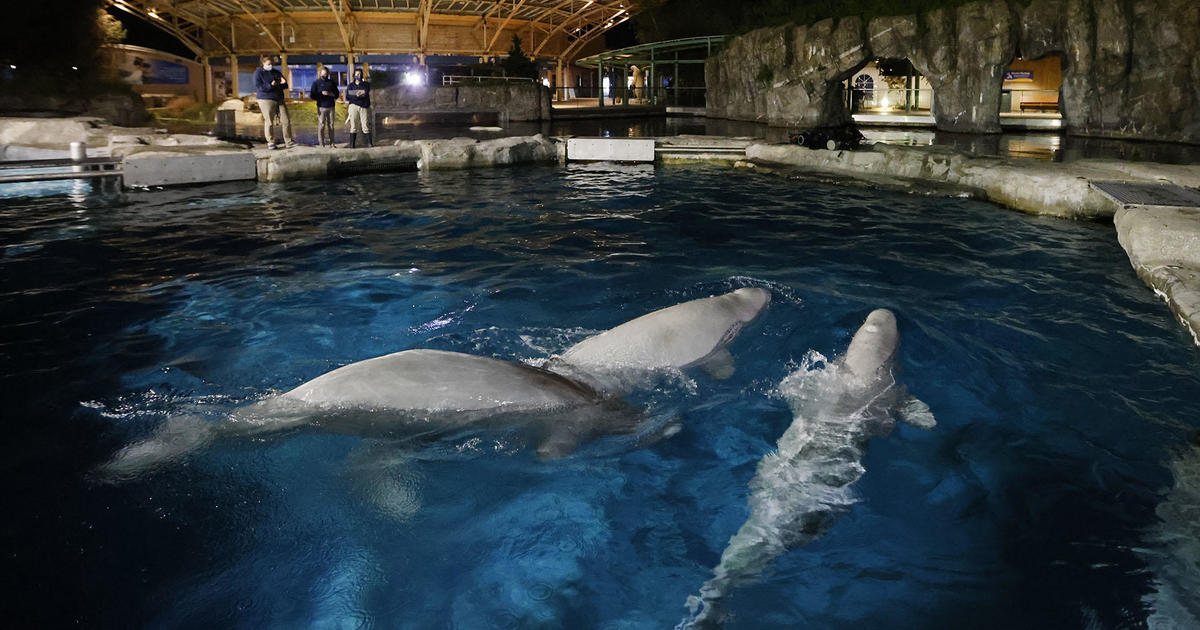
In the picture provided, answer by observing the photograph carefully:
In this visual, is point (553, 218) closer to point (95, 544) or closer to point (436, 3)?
point (95, 544)

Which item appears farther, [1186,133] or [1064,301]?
[1186,133]

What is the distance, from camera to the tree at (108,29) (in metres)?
27.8

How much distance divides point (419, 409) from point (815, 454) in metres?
1.81

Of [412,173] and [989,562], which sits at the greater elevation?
[412,173]

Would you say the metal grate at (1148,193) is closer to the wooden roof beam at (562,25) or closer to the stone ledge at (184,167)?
the stone ledge at (184,167)

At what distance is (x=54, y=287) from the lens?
6.73 m

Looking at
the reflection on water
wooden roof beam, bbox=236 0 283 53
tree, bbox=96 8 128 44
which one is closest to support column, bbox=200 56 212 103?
wooden roof beam, bbox=236 0 283 53

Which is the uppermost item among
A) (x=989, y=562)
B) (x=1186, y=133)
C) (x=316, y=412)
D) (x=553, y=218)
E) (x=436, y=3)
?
(x=436, y=3)

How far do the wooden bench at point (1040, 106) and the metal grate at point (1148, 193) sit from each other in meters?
22.1

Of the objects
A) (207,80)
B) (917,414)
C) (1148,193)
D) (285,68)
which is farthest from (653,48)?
(917,414)

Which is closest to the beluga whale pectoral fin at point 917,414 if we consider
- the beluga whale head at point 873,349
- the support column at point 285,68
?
the beluga whale head at point 873,349

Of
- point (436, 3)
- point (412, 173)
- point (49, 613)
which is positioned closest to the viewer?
point (49, 613)

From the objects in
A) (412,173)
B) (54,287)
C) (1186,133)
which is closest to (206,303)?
(54,287)

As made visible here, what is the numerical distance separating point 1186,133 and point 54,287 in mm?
21128
